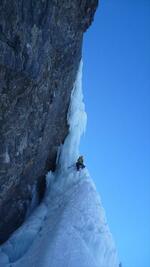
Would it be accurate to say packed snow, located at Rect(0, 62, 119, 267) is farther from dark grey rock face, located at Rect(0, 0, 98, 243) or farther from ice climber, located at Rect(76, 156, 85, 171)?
dark grey rock face, located at Rect(0, 0, 98, 243)

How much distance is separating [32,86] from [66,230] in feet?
15.8

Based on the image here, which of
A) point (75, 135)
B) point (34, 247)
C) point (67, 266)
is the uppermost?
point (75, 135)

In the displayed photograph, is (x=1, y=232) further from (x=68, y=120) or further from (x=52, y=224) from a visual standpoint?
(x=68, y=120)

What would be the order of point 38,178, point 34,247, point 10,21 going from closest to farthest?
1. point 10,21
2. point 34,247
3. point 38,178

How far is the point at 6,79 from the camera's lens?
1080 cm

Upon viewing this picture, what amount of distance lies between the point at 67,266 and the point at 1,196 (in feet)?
10.9

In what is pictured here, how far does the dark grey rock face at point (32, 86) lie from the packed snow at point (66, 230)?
75 centimetres

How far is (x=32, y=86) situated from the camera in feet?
38.4

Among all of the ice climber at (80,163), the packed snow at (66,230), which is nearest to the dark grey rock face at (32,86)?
the packed snow at (66,230)

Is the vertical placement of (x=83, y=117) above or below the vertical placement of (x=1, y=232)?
above

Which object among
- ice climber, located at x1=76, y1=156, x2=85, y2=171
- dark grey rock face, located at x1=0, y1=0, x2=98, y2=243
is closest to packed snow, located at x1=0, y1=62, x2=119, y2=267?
ice climber, located at x1=76, y1=156, x2=85, y2=171

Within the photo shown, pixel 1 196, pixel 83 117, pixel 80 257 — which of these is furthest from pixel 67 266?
pixel 83 117

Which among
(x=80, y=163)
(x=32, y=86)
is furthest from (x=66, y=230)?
(x=32, y=86)

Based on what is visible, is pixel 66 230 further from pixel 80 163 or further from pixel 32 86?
pixel 32 86
